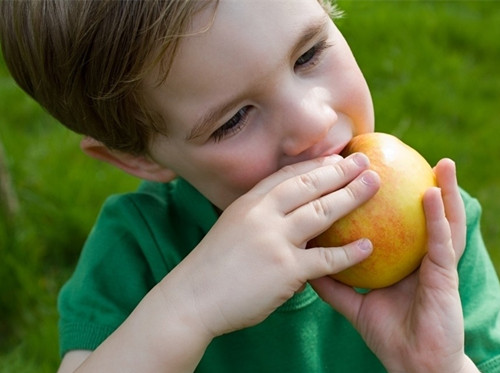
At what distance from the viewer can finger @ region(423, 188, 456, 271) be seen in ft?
4.69

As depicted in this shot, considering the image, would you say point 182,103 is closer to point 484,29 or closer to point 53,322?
point 53,322

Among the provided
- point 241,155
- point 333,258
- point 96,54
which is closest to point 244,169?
point 241,155

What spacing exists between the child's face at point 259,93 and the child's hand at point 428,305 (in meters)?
0.23

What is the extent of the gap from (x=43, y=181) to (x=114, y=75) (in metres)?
1.63

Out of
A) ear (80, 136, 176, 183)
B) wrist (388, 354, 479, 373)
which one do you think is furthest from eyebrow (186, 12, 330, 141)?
wrist (388, 354, 479, 373)

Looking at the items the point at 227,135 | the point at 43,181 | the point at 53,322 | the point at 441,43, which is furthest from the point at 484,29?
the point at 227,135

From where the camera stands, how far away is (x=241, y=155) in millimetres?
1531

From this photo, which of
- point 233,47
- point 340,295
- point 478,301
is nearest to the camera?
point 233,47

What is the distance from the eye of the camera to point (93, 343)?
175 centimetres

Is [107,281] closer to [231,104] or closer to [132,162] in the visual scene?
[132,162]

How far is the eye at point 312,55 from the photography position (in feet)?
5.00

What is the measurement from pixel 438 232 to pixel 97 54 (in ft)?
2.25

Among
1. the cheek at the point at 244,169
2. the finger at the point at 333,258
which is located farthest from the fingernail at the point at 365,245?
the cheek at the point at 244,169

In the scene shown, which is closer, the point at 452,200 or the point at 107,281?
the point at 452,200
